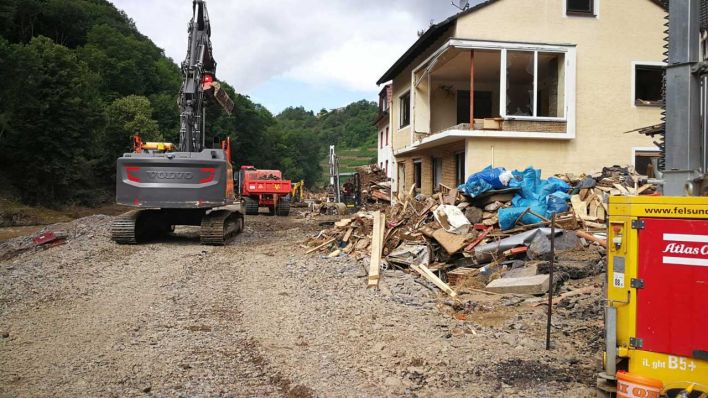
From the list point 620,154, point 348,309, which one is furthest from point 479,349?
point 620,154

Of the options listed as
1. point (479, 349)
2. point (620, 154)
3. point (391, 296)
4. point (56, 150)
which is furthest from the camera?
point (56, 150)

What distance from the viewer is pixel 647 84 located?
18078mm

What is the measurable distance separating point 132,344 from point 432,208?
28.5 ft

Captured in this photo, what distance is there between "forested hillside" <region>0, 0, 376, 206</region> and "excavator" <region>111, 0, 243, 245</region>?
178 cm

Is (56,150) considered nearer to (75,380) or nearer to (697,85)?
(75,380)

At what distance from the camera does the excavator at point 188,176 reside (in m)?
13.2

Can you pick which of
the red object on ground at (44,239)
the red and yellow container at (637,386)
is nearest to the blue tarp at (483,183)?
the red and yellow container at (637,386)

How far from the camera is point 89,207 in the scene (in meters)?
36.0

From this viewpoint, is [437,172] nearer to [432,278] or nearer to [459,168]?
[459,168]

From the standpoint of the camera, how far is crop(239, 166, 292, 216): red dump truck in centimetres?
2788

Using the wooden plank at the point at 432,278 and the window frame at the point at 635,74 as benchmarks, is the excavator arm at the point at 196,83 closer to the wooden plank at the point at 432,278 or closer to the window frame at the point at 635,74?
the wooden plank at the point at 432,278

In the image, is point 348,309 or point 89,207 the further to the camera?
point 89,207

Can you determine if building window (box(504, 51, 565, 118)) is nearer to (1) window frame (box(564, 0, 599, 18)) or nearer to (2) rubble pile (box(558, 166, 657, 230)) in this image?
(1) window frame (box(564, 0, 599, 18))

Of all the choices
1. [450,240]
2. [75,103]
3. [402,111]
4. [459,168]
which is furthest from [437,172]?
[75,103]
